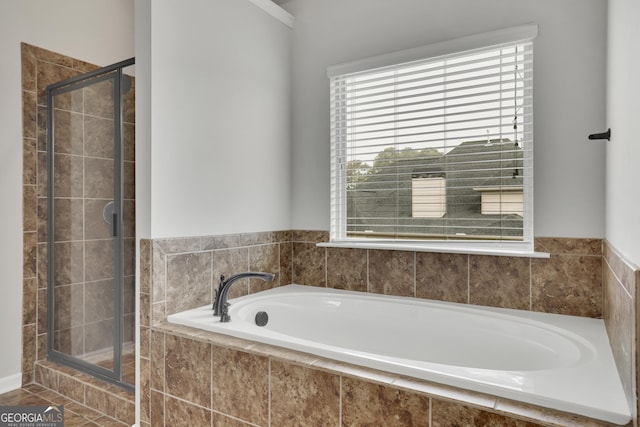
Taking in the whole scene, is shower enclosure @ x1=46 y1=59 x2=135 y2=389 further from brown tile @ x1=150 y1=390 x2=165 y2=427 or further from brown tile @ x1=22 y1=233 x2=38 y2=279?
brown tile @ x1=150 y1=390 x2=165 y2=427

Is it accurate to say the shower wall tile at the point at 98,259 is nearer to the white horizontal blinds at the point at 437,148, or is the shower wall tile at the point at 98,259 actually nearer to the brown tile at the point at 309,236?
the brown tile at the point at 309,236

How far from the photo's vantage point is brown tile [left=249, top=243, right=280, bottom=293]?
8.40 feet

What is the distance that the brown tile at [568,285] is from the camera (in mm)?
1956

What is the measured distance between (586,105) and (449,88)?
71 cm

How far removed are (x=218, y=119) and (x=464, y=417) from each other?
1.94m

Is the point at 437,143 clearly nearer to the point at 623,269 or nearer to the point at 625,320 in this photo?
the point at 623,269

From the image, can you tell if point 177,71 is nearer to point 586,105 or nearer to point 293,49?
point 293,49

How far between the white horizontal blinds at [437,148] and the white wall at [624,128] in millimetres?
460

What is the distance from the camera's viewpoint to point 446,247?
7.69 feet

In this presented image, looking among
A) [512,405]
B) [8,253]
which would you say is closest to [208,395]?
[512,405]

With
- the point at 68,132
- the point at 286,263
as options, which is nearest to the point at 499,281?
the point at 286,263

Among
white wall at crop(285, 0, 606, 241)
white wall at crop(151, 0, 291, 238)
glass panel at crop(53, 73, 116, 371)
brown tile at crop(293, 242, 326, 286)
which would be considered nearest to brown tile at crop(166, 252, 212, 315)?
white wall at crop(151, 0, 291, 238)

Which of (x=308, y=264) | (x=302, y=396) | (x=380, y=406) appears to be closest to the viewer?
(x=380, y=406)

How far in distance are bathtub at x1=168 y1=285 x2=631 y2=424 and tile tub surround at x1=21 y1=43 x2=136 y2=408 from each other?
0.80 m
